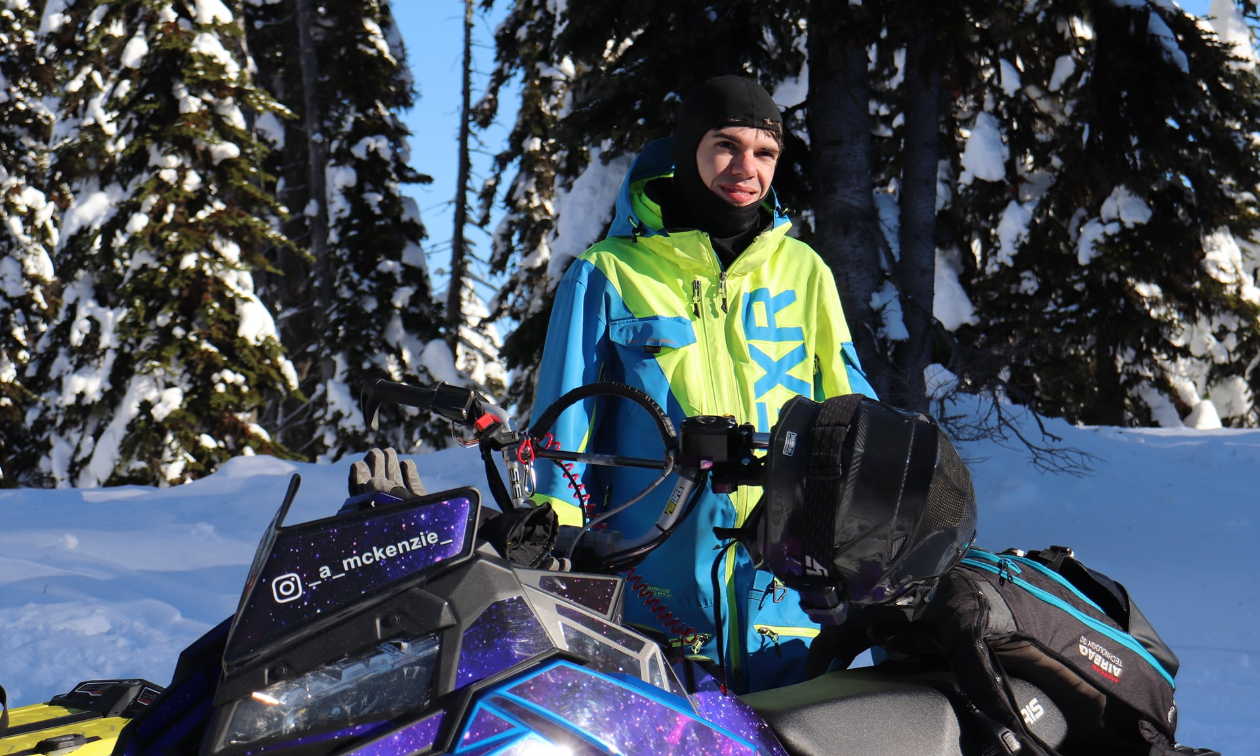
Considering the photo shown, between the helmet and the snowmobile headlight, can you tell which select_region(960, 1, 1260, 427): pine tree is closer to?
the helmet

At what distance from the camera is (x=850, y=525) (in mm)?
1507

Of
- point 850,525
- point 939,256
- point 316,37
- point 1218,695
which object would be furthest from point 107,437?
point 850,525

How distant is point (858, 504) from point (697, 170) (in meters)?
1.22

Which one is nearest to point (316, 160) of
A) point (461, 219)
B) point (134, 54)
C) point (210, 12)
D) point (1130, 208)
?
point (461, 219)

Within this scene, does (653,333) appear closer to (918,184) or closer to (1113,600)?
(1113,600)

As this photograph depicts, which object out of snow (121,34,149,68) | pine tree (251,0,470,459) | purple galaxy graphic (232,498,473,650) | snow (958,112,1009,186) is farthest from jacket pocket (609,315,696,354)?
pine tree (251,0,470,459)

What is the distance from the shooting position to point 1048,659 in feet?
5.66

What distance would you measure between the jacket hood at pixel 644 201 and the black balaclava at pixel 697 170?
0.19ft

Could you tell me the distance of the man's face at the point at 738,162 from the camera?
2.40m

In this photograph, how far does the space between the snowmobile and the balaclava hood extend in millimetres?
963

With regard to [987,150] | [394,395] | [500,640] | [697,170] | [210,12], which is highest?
[210,12]

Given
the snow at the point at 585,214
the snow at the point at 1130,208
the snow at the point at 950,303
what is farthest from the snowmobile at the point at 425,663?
the snow at the point at 950,303

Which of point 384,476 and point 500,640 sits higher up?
point 384,476

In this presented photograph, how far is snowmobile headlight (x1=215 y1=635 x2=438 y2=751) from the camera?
1.23 meters
